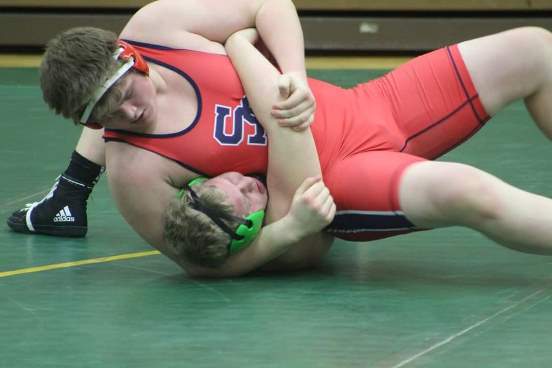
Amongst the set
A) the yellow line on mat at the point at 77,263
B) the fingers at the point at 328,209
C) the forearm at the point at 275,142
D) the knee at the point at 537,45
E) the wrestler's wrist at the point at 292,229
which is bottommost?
the yellow line on mat at the point at 77,263

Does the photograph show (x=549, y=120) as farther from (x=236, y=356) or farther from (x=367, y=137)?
(x=236, y=356)

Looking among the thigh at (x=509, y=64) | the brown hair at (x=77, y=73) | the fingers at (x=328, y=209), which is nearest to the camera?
the brown hair at (x=77, y=73)

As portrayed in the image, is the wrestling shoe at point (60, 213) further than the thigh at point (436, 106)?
Yes

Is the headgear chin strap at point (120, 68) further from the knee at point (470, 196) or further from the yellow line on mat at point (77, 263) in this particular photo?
the knee at point (470, 196)

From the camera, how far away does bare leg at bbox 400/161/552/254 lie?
2.75 meters

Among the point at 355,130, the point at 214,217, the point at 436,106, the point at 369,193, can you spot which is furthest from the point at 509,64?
the point at 214,217

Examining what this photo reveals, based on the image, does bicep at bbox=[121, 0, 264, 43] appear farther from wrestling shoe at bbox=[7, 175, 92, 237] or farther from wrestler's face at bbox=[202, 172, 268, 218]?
wrestling shoe at bbox=[7, 175, 92, 237]

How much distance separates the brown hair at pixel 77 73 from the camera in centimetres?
274

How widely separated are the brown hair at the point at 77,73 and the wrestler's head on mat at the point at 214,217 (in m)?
0.29

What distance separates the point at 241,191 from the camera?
2.90 metres

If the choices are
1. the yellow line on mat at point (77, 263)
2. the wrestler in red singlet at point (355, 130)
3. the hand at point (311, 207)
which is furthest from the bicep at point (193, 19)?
the yellow line on mat at point (77, 263)

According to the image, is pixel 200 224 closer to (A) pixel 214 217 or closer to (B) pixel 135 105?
(A) pixel 214 217

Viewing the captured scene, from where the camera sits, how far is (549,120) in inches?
126

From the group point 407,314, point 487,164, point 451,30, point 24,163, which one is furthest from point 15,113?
point 407,314
